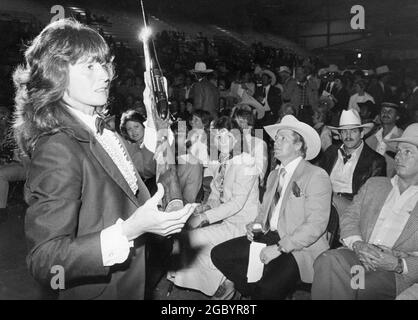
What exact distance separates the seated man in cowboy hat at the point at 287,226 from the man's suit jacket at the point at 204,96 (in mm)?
5126

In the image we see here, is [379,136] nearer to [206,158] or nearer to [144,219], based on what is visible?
[206,158]

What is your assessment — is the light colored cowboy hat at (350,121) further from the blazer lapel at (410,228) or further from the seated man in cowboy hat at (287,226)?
the blazer lapel at (410,228)

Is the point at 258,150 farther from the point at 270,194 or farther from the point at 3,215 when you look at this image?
the point at 3,215

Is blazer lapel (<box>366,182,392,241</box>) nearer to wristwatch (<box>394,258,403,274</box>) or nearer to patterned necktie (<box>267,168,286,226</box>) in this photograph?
wristwatch (<box>394,258,403,274</box>)

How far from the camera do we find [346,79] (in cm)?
1037

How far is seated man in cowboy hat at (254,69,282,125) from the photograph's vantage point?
8.92 m

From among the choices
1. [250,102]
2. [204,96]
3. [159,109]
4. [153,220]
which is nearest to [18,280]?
[159,109]

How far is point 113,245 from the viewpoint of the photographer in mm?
1311

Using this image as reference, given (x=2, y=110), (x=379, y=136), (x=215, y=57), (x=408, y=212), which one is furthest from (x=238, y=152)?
(x=215, y=57)

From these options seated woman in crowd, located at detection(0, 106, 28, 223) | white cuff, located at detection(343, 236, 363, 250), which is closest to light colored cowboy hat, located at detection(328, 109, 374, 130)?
white cuff, located at detection(343, 236, 363, 250)

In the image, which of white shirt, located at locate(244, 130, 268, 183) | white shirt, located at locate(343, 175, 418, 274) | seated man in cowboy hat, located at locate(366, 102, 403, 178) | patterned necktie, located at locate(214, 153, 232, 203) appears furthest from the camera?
seated man in cowboy hat, located at locate(366, 102, 403, 178)

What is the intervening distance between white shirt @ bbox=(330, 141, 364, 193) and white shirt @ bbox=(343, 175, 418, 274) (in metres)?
1.49

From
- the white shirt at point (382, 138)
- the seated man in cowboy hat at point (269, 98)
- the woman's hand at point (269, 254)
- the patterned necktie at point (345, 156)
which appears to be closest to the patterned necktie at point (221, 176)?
the woman's hand at point (269, 254)

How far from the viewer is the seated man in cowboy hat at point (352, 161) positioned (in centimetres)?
434
